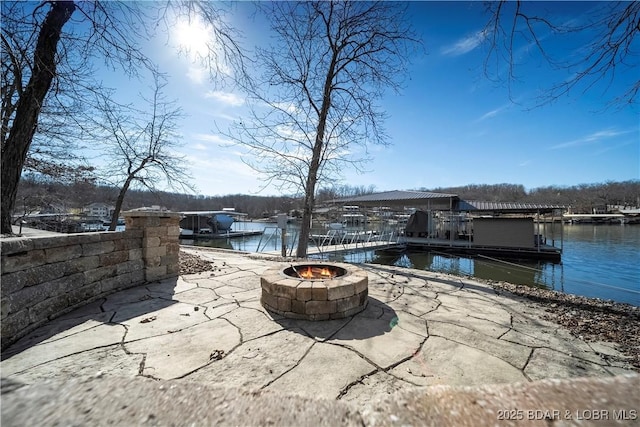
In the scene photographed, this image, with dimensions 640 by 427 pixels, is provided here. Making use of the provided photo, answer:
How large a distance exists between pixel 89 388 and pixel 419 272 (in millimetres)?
Answer: 5200

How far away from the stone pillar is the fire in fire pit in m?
2.07

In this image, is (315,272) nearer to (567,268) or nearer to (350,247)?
(350,247)

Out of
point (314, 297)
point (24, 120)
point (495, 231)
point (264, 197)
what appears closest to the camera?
point (314, 297)

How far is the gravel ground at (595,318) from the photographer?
2475 millimetres

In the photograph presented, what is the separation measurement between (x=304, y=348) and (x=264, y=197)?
57.9 ft

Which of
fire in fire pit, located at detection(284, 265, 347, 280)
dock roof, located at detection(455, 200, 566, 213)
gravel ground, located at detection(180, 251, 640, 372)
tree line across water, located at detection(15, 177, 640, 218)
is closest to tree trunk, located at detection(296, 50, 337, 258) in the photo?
tree line across water, located at detection(15, 177, 640, 218)

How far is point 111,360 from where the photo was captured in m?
1.85

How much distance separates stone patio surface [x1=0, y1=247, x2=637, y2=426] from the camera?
1711 mm

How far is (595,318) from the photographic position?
302cm

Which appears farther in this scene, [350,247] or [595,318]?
[350,247]

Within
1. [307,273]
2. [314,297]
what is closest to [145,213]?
[307,273]

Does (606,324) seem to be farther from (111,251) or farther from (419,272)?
(111,251)

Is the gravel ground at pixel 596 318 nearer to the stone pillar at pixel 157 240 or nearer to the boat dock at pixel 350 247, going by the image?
the stone pillar at pixel 157 240

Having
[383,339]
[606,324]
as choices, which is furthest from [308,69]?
[606,324]
